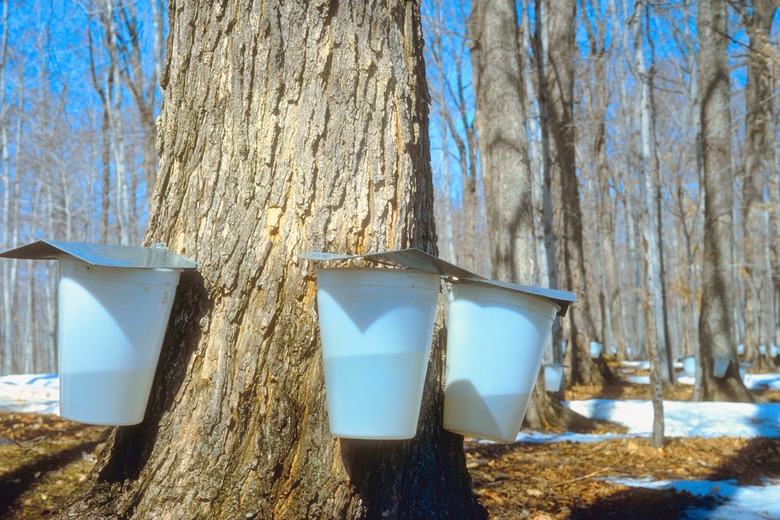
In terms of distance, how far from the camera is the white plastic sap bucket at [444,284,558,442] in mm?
1716

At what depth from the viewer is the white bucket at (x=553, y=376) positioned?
21.5 ft

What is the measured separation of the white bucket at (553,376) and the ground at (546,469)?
1.13 meters

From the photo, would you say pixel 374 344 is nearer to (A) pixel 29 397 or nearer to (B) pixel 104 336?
(B) pixel 104 336

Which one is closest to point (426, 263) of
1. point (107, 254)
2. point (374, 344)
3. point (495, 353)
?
point (374, 344)

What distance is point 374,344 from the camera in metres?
1.50

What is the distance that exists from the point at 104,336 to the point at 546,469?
3486 millimetres

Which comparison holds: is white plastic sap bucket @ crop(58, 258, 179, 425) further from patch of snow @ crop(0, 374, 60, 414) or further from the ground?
patch of snow @ crop(0, 374, 60, 414)

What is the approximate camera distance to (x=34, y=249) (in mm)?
1692

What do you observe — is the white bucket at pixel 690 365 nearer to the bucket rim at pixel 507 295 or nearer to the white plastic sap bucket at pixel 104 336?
the bucket rim at pixel 507 295

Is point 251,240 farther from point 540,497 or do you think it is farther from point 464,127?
point 464,127

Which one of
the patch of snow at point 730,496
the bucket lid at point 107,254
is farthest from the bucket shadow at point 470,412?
the patch of snow at point 730,496

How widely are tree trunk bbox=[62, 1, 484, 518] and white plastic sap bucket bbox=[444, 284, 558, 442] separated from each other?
19 centimetres

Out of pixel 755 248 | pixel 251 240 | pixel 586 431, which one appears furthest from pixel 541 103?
pixel 755 248

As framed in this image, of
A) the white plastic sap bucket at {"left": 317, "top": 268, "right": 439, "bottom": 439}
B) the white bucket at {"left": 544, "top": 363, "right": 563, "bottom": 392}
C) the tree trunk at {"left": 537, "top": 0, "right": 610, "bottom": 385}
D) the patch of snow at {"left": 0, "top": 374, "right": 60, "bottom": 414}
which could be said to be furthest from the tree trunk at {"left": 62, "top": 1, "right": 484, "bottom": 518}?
the tree trunk at {"left": 537, "top": 0, "right": 610, "bottom": 385}
